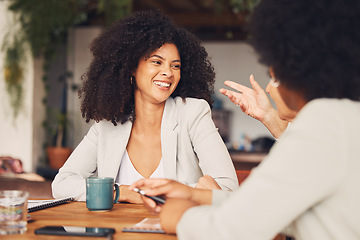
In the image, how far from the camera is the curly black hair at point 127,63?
2.01 meters

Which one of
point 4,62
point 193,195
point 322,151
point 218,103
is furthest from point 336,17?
point 218,103

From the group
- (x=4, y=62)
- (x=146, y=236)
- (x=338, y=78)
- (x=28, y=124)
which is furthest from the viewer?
(x=28, y=124)

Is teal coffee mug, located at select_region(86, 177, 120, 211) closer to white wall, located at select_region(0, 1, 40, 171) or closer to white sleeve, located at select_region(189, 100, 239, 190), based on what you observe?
white sleeve, located at select_region(189, 100, 239, 190)

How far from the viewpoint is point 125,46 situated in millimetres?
2041

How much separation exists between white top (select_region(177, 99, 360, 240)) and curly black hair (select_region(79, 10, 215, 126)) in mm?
1281

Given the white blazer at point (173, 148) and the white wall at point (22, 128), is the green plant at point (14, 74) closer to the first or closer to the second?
the white wall at point (22, 128)

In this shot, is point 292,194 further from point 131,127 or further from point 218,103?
point 218,103

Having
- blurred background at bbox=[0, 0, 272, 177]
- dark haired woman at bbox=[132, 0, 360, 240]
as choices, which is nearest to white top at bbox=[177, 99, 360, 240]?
dark haired woman at bbox=[132, 0, 360, 240]

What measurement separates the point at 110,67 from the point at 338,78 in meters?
1.38

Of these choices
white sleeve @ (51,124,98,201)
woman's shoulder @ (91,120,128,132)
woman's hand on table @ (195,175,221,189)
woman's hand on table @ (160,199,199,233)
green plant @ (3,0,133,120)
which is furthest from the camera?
green plant @ (3,0,133,120)

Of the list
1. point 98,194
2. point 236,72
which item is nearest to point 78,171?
point 98,194

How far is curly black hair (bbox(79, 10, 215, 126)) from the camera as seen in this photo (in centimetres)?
201

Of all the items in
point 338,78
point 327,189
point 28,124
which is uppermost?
point 338,78

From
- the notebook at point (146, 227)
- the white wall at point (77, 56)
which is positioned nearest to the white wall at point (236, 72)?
the white wall at point (77, 56)
